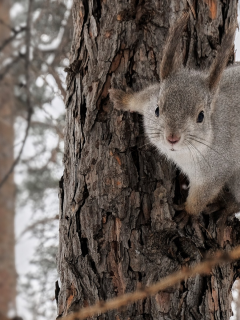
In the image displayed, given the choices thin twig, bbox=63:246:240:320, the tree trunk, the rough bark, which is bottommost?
thin twig, bbox=63:246:240:320

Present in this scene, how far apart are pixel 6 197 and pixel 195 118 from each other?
3.63 m

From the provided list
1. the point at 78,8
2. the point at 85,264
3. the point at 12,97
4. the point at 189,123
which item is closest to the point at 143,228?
the point at 85,264

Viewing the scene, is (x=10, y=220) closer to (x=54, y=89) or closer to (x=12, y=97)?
(x=12, y=97)

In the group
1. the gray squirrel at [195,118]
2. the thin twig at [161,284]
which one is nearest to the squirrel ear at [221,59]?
the gray squirrel at [195,118]

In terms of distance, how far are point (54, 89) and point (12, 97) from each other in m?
2.44

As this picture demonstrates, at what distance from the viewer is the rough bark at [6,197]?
4.87 meters

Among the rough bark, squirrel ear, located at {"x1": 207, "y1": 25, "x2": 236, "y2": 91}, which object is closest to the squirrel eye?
squirrel ear, located at {"x1": 207, "y1": 25, "x2": 236, "y2": 91}

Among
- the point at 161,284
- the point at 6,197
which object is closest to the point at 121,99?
the point at 161,284

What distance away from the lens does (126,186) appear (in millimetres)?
1933

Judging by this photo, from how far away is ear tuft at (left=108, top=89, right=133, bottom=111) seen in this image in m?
2.02

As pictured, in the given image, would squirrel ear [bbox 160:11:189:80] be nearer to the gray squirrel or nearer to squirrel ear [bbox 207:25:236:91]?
the gray squirrel

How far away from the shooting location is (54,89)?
8.86 ft

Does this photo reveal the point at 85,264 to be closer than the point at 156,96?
Yes

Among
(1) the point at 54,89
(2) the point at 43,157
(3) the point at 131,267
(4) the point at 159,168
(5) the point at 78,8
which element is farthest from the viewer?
(2) the point at 43,157
